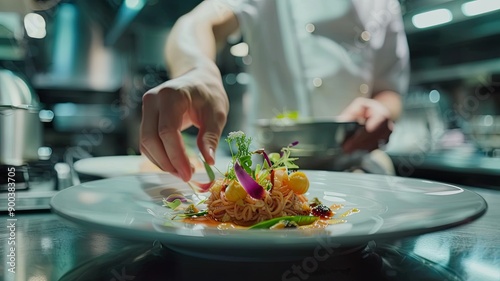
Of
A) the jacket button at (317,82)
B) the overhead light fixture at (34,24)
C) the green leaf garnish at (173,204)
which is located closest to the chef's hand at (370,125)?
the jacket button at (317,82)

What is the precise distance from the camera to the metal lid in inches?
25.4

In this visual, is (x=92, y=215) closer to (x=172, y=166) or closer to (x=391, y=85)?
(x=172, y=166)

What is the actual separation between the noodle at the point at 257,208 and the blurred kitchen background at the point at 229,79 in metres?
1.09

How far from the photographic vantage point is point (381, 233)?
233mm

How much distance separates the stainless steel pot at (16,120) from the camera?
64cm

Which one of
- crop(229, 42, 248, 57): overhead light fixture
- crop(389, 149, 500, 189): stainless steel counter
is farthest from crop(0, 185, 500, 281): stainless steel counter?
crop(389, 149, 500, 189): stainless steel counter

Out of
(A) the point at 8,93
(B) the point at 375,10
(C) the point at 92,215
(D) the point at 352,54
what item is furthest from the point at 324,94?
(C) the point at 92,215

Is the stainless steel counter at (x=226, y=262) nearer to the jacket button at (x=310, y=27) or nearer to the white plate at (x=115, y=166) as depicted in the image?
the white plate at (x=115, y=166)

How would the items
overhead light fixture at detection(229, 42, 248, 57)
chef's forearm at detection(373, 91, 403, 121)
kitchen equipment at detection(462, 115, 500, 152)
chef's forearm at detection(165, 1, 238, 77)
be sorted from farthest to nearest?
kitchen equipment at detection(462, 115, 500, 152) < overhead light fixture at detection(229, 42, 248, 57) < chef's forearm at detection(373, 91, 403, 121) < chef's forearm at detection(165, 1, 238, 77)

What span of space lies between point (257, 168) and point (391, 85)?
0.94 meters

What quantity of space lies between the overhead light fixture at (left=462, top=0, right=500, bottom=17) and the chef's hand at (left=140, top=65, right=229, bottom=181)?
137 cm

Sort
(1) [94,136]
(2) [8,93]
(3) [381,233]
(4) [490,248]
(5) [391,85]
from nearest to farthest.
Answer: (3) [381,233] → (4) [490,248] → (2) [8,93] → (5) [391,85] → (1) [94,136]

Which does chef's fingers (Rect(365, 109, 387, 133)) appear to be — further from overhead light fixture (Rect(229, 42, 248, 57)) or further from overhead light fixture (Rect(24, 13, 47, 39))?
overhead light fixture (Rect(24, 13, 47, 39))

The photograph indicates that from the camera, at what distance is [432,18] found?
1.86m
